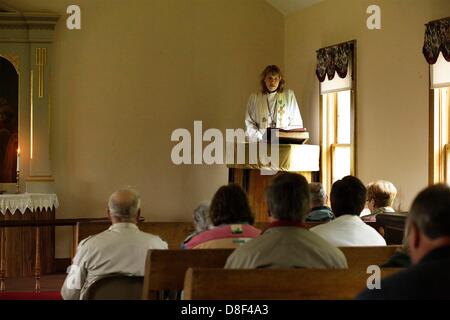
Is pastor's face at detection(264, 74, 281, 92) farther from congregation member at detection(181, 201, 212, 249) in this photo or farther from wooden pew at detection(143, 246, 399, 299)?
wooden pew at detection(143, 246, 399, 299)

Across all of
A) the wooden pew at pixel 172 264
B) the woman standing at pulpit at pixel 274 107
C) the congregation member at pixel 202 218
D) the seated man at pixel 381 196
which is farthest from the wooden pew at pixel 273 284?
the woman standing at pulpit at pixel 274 107

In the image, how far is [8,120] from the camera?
1027 centimetres

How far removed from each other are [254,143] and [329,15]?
2187mm

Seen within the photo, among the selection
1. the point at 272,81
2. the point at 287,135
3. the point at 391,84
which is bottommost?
the point at 287,135

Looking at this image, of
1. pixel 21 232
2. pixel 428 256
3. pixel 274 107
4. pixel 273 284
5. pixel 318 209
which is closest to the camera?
pixel 428 256

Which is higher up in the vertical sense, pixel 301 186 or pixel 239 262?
pixel 301 186

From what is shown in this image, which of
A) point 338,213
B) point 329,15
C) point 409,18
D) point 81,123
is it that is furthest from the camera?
point 81,123

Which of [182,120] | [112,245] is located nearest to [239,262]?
[112,245]

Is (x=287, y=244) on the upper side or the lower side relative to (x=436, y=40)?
lower

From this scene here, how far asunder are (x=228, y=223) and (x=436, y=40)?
14.1 ft

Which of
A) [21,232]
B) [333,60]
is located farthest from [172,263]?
[333,60]

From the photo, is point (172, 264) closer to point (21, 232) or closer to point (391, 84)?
point (391, 84)

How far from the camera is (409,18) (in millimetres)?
8219
